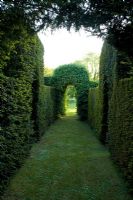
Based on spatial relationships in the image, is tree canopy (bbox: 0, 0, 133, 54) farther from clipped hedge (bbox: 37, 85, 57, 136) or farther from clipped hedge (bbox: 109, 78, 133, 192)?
clipped hedge (bbox: 37, 85, 57, 136)

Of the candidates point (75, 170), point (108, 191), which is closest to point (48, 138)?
point (75, 170)

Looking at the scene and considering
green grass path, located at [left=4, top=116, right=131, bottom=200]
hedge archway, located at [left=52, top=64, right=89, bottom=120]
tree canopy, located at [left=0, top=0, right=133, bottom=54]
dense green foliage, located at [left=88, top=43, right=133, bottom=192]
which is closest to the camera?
tree canopy, located at [left=0, top=0, right=133, bottom=54]

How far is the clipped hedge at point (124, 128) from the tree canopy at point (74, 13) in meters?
2.56

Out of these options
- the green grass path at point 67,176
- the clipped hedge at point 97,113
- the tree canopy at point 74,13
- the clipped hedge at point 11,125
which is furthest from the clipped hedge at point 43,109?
the tree canopy at point 74,13

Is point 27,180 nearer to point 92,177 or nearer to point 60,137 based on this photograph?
point 92,177

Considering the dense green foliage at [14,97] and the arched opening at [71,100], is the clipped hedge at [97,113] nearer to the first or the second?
the dense green foliage at [14,97]

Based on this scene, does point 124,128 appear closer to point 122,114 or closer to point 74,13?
point 122,114

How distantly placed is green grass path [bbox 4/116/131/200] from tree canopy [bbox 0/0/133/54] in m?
3.86

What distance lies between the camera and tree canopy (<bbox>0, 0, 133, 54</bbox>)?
5785 mm

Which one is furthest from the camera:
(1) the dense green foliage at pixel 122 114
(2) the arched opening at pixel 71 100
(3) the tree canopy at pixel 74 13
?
(2) the arched opening at pixel 71 100

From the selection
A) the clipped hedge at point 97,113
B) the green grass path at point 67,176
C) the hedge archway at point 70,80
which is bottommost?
the green grass path at point 67,176

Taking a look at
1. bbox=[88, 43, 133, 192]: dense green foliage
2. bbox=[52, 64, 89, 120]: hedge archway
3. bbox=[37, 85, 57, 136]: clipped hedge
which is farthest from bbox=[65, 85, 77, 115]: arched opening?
bbox=[88, 43, 133, 192]: dense green foliage

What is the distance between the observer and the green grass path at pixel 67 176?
771cm

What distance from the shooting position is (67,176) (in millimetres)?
9320
